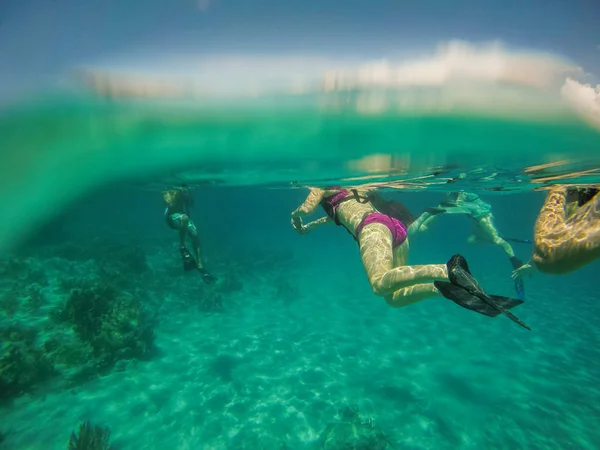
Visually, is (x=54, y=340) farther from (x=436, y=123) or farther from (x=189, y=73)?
(x=436, y=123)

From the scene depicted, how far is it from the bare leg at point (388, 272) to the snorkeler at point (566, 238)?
1292 millimetres

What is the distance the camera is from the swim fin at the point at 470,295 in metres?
3.52

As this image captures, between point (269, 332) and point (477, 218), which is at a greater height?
point (477, 218)

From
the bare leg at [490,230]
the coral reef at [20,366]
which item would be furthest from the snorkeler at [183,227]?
Answer: the bare leg at [490,230]

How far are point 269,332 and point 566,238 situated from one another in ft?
36.1

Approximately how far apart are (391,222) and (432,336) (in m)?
9.53

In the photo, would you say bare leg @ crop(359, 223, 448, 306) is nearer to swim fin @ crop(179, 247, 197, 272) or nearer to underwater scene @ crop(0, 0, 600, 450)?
underwater scene @ crop(0, 0, 600, 450)

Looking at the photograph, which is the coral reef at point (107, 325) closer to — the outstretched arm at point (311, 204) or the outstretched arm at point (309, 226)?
the outstretched arm at point (309, 226)

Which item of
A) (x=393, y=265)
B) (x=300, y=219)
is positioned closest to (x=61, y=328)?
(x=300, y=219)

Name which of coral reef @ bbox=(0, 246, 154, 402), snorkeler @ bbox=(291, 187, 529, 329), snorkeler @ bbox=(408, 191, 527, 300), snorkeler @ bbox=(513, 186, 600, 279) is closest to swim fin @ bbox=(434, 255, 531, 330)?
snorkeler @ bbox=(291, 187, 529, 329)

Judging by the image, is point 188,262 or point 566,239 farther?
point 188,262

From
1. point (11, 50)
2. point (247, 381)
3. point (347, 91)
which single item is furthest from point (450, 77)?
point (247, 381)

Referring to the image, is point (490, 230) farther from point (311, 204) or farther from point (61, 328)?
point (61, 328)

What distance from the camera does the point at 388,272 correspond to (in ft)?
14.9
